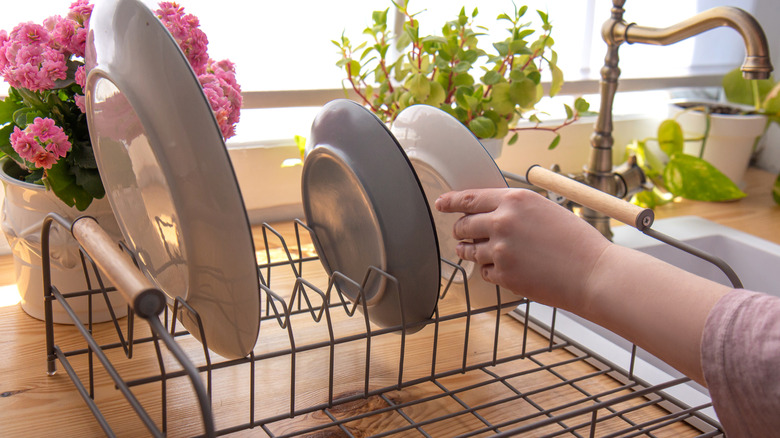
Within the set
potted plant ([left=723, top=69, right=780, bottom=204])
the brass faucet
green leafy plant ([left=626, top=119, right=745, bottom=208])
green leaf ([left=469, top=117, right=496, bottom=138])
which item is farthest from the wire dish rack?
potted plant ([left=723, top=69, right=780, bottom=204])

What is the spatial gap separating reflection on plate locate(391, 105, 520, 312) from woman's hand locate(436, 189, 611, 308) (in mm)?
62

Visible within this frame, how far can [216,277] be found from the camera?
1.70 ft

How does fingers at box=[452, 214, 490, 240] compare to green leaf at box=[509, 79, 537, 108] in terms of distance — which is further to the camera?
green leaf at box=[509, 79, 537, 108]

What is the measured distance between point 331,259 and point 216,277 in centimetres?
25

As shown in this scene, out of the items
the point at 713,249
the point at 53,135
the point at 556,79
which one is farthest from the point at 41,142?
the point at 713,249

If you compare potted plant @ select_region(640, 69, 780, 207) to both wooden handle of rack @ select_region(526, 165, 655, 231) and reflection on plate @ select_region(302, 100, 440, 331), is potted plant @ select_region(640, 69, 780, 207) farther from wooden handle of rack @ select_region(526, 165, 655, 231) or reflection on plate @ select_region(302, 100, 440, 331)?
reflection on plate @ select_region(302, 100, 440, 331)

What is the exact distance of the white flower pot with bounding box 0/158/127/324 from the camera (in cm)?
76

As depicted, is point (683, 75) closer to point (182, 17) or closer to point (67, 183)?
point (182, 17)

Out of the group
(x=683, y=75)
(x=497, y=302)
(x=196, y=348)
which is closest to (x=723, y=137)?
(x=683, y=75)

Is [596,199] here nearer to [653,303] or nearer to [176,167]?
[653,303]

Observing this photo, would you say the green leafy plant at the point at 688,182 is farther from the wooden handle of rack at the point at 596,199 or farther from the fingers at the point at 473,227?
the fingers at the point at 473,227

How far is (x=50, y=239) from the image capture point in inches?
29.9

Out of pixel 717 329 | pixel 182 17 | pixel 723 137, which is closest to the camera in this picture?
pixel 717 329

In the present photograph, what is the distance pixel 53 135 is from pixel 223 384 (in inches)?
12.8
